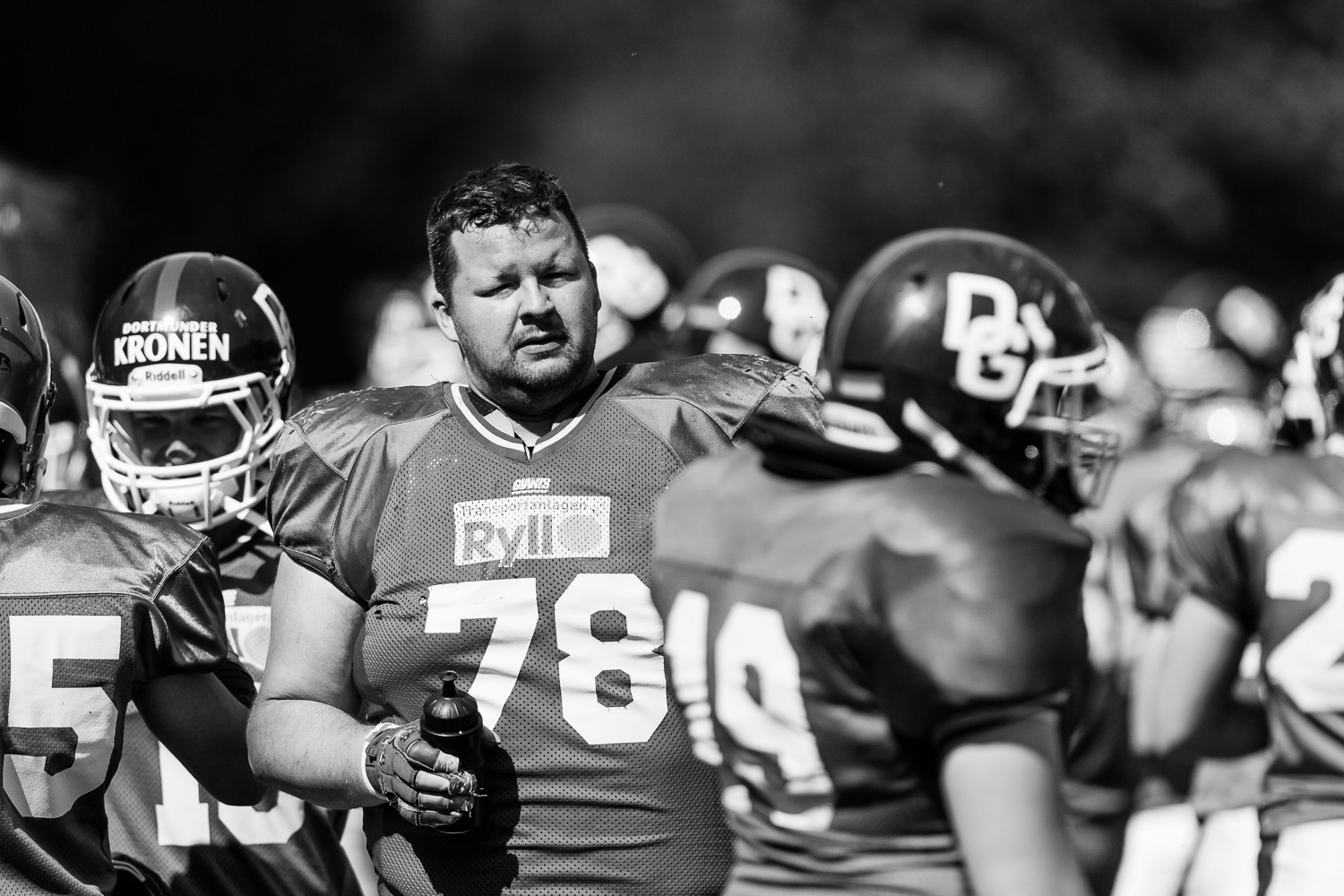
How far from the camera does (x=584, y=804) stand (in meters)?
3.22

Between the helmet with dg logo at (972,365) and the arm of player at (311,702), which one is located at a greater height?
the helmet with dg logo at (972,365)

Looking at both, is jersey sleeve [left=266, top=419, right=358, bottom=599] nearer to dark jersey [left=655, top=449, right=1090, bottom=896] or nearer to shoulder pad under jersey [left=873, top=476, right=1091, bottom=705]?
dark jersey [left=655, top=449, right=1090, bottom=896]

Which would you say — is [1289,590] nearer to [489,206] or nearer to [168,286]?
[489,206]

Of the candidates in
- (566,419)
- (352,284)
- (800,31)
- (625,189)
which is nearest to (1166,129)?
(800,31)

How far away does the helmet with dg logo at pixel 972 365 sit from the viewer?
2463 millimetres

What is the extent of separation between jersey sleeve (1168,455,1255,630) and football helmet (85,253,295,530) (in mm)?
2038

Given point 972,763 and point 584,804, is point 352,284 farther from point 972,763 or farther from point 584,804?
point 972,763

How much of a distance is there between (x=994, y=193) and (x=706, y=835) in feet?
51.8

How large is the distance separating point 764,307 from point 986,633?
4624 millimetres

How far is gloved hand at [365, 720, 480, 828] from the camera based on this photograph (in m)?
2.99

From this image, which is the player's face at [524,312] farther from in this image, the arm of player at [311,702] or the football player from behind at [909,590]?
the football player from behind at [909,590]

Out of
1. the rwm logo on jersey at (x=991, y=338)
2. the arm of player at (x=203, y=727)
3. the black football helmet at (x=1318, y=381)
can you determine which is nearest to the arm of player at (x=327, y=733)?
the arm of player at (x=203, y=727)

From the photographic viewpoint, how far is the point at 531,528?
3.26m

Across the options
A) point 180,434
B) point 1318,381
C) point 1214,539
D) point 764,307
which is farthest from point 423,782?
point 764,307
